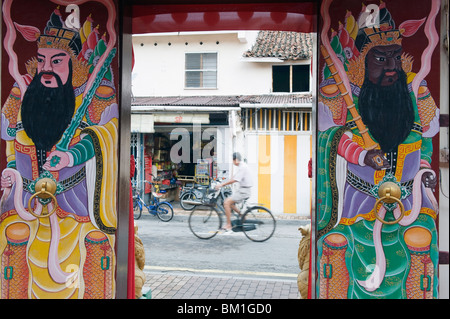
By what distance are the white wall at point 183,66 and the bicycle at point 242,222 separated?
570cm

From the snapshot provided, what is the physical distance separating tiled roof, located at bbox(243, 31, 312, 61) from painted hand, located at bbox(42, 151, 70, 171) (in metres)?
11.5

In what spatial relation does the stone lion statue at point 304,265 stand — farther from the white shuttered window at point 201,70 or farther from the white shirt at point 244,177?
the white shuttered window at point 201,70

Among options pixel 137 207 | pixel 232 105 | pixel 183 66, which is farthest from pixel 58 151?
pixel 183 66

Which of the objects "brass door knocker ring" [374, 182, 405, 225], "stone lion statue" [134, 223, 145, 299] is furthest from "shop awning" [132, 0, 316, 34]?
"stone lion statue" [134, 223, 145, 299]

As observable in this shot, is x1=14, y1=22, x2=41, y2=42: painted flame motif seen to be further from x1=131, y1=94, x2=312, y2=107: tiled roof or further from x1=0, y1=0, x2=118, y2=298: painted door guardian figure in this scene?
x1=131, y1=94, x2=312, y2=107: tiled roof

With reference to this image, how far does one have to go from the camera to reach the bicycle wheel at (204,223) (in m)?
8.84

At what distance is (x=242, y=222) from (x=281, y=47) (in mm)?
7176

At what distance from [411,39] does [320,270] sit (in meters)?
1.25

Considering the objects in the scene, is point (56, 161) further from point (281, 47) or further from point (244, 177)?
point (281, 47)

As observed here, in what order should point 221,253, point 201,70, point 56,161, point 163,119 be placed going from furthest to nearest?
point 201,70 → point 163,119 → point 221,253 → point 56,161

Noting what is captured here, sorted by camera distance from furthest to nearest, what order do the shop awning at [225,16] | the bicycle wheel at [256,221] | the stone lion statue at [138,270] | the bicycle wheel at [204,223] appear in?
the bicycle wheel at [204,223] → the bicycle wheel at [256,221] → the stone lion statue at [138,270] → the shop awning at [225,16]

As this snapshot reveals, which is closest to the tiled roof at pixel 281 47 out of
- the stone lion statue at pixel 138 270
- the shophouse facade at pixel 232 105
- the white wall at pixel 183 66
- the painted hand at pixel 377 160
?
the shophouse facade at pixel 232 105

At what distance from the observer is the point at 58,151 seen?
208 centimetres

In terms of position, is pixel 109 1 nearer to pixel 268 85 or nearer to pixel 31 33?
pixel 31 33
